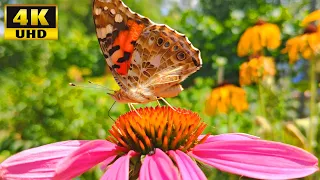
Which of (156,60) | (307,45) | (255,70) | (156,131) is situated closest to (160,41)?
(156,60)

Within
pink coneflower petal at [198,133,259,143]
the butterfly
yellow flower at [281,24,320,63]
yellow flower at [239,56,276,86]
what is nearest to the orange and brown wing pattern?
the butterfly

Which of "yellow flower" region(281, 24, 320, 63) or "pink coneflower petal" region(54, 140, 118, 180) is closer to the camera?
"pink coneflower petal" region(54, 140, 118, 180)

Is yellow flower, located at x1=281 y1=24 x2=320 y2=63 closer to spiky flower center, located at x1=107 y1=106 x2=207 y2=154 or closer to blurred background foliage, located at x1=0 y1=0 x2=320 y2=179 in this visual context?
blurred background foliage, located at x1=0 y1=0 x2=320 y2=179

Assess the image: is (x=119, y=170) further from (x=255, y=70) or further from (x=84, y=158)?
(x=255, y=70)

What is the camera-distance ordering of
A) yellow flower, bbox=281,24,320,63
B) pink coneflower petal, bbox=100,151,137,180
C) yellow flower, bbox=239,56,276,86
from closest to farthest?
pink coneflower petal, bbox=100,151,137,180 < yellow flower, bbox=281,24,320,63 < yellow flower, bbox=239,56,276,86

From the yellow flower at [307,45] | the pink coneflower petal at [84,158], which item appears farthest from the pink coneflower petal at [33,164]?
the yellow flower at [307,45]

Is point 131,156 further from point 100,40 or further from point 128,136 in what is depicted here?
point 100,40
